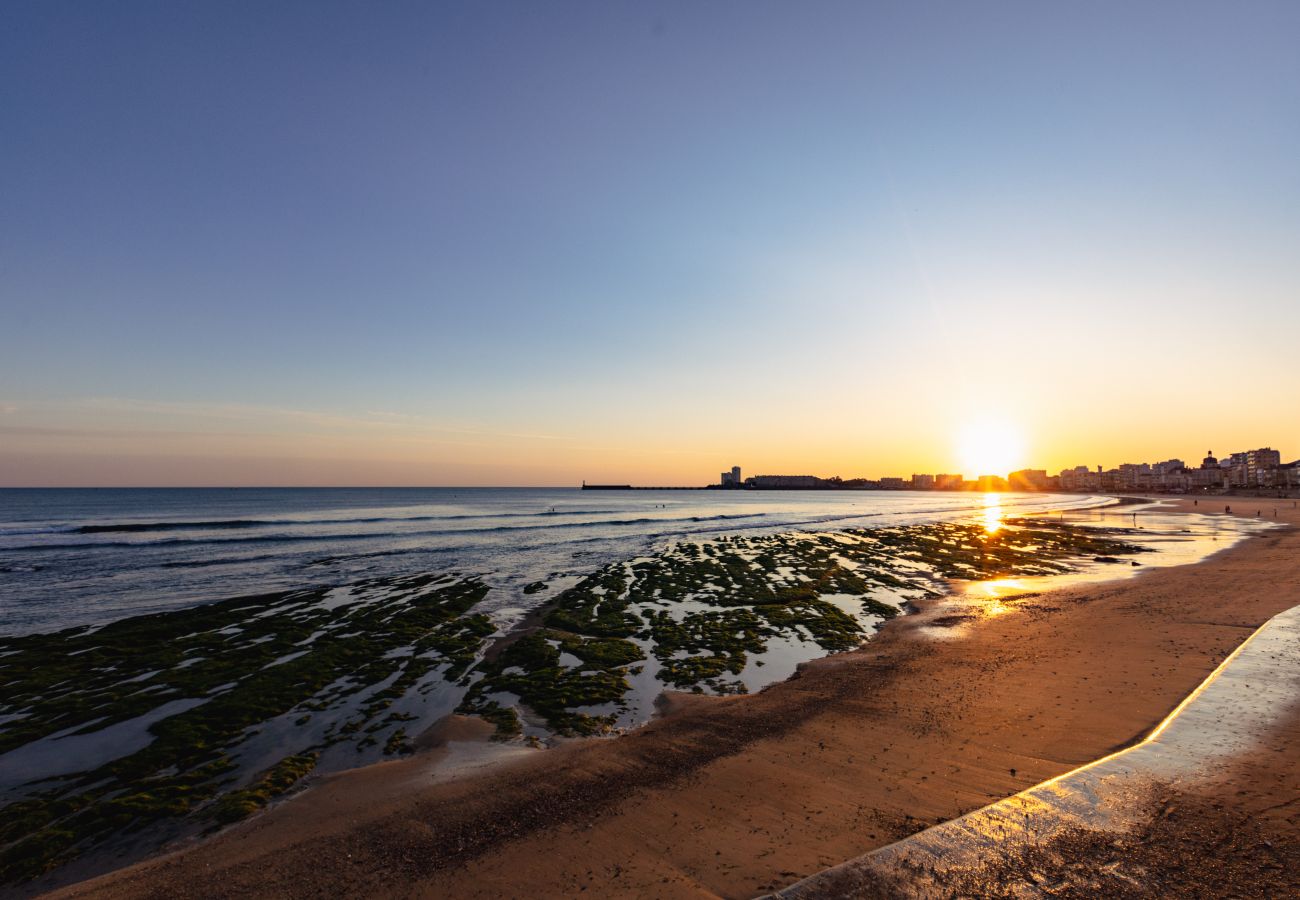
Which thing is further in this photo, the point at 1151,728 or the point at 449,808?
the point at 1151,728

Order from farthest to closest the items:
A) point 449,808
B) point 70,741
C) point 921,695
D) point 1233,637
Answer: point 1233,637 → point 921,695 → point 70,741 → point 449,808

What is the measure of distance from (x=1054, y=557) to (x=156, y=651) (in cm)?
4748

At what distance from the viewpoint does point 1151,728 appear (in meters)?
10.0

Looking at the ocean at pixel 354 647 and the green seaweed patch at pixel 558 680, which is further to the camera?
the green seaweed patch at pixel 558 680

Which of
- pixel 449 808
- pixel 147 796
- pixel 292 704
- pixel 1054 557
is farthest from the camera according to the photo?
pixel 1054 557

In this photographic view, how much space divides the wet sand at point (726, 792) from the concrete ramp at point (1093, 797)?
44 centimetres

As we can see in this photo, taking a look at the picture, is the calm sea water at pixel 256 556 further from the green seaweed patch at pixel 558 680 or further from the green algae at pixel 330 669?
the green seaweed patch at pixel 558 680

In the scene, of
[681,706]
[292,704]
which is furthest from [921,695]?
[292,704]

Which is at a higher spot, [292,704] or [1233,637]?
[1233,637]

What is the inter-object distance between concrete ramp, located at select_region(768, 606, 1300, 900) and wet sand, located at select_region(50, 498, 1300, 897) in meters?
0.44

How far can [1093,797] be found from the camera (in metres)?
7.45

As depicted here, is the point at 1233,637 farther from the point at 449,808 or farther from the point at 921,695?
the point at 449,808

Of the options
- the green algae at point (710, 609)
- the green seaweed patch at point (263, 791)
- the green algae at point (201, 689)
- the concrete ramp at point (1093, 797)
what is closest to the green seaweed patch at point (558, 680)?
the green algae at point (710, 609)

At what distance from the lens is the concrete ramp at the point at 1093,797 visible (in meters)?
6.04
